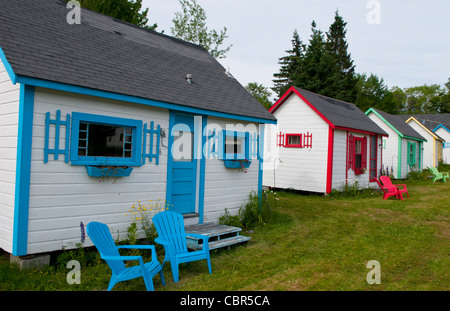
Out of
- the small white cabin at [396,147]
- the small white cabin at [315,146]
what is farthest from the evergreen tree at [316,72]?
the small white cabin at [315,146]

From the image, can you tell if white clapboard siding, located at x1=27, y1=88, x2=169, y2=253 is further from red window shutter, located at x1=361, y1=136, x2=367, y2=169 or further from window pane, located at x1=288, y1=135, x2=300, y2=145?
red window shutter, located at x1=361, y1=136, x2=367, y2=169

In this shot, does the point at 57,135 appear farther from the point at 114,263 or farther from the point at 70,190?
the point at 114,263

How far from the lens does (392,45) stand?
8383 millimetres

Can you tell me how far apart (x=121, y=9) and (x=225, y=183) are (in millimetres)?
19423

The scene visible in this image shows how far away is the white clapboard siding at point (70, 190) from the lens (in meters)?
4.69

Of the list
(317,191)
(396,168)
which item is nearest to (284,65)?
(396,168)

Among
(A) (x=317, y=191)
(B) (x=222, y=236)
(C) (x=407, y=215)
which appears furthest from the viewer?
(A) (x=317, y=191)

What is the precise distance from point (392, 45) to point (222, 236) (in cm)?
631

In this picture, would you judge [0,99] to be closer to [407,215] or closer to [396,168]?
[407,215]

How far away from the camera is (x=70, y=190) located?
16.5 feet

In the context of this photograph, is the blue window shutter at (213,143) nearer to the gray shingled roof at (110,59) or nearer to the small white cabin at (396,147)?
the gray shingled roof at (110,59)

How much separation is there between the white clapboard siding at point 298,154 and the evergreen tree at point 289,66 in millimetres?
23590

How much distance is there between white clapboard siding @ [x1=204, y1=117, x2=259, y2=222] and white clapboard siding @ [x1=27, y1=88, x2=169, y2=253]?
1.59 meters

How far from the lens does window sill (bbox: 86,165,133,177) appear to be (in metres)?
5.16
